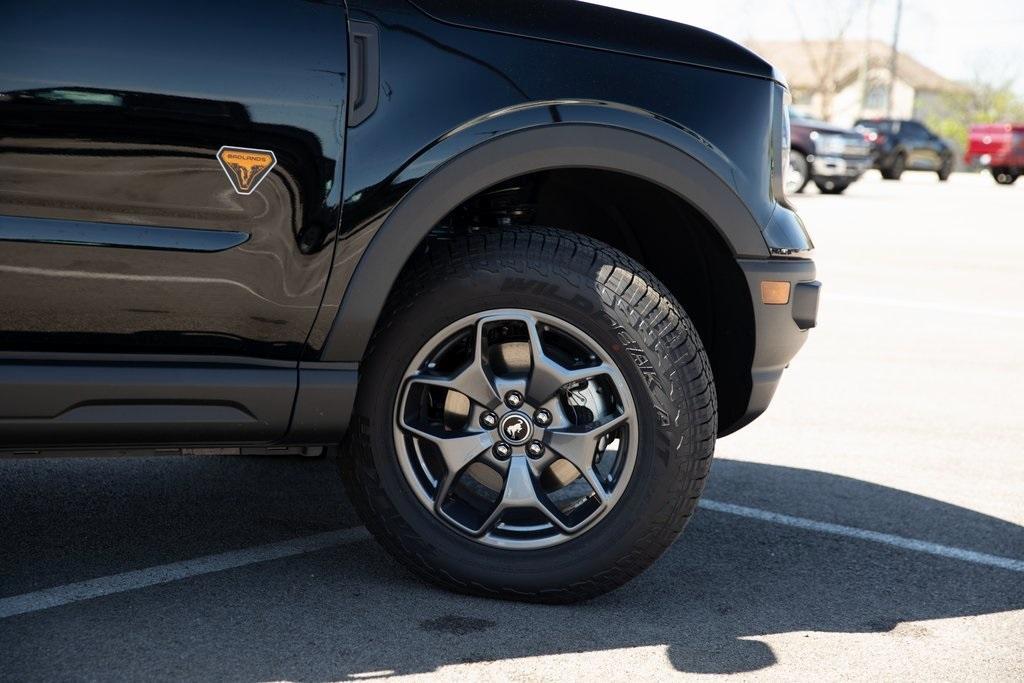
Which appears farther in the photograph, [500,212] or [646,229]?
[646,229]

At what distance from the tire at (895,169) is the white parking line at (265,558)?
108 ft

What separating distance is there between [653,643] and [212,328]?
3.98 ft

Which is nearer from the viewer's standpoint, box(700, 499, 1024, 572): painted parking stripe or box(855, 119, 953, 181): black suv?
box(700, 499, 1024, 572): painted parking stripe

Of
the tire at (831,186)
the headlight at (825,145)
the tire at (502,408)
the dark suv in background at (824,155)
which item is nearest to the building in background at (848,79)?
the tire at (831,186)

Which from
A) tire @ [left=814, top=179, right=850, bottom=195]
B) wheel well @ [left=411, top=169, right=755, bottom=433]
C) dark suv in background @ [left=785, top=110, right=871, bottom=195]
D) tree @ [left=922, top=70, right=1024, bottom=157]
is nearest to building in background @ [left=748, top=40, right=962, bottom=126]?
tree @ [left=922, top=70, right=1024, bottom=157]

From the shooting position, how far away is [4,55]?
2.51 m

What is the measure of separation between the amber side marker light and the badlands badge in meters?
1.24

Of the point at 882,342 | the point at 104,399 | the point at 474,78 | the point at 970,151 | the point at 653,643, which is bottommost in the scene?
the point at 970,151

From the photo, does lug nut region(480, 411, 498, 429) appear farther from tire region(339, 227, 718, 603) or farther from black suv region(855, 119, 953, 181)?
black suv region(855, 119, 953, 181)

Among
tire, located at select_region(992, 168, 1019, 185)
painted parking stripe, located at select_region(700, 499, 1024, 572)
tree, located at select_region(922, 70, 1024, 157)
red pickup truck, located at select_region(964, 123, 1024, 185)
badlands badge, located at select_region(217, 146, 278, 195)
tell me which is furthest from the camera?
tree, located at select_region(922, 70, 1024, 157)

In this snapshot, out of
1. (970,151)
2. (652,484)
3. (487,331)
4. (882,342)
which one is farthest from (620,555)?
(970,151)

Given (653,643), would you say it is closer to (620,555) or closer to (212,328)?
(620,555)

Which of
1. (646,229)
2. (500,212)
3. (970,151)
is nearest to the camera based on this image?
(500,212)

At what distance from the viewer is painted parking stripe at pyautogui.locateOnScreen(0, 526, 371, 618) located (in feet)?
9.70
